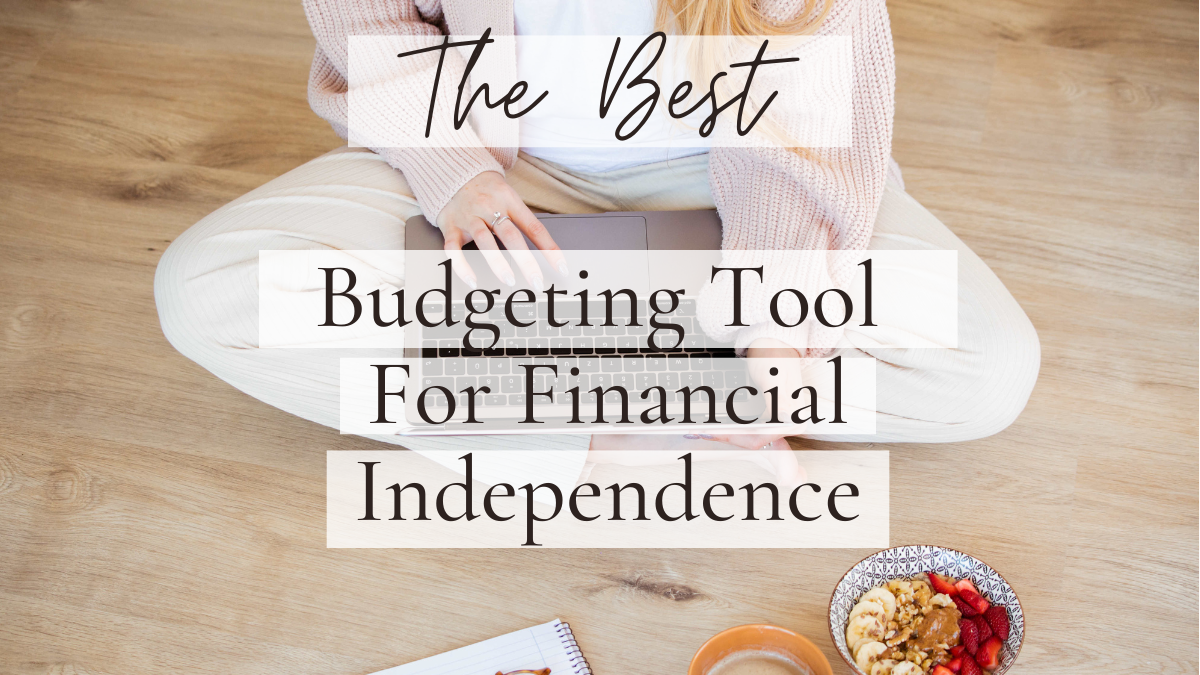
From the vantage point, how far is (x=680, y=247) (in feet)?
3.30

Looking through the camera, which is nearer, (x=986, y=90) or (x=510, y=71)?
(x=510, y=71)

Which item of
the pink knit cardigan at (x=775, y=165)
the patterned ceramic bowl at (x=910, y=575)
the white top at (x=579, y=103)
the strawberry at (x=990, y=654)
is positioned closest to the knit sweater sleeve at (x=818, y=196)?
the pink knit cardigan at (x=775, y=165)

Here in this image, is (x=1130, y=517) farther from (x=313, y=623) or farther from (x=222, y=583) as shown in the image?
(x=222, y=583)

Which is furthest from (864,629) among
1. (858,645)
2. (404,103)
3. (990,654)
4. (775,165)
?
(404,103)

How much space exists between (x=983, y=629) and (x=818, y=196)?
1.51 ft

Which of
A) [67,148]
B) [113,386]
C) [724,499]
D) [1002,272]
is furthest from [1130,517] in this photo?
[67,148]

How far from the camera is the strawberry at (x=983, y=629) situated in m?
0.88

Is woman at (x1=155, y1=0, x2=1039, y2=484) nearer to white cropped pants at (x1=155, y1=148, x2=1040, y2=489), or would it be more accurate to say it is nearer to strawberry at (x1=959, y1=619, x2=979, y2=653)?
white cropped pants at (x1=155, y1=148, x2=1040, y2=489)

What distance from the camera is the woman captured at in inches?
38.2

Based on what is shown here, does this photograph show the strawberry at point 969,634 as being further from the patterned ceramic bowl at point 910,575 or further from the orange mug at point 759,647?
the orange mug at point 759,647

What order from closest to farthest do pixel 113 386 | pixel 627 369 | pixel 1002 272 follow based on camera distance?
pixel 627 369 → pixel 113 386 → pixel 1002 272

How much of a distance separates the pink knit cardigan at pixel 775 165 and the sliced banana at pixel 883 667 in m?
0.32

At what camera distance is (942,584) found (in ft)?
2.99

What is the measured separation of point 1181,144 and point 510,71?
114 centimetres
